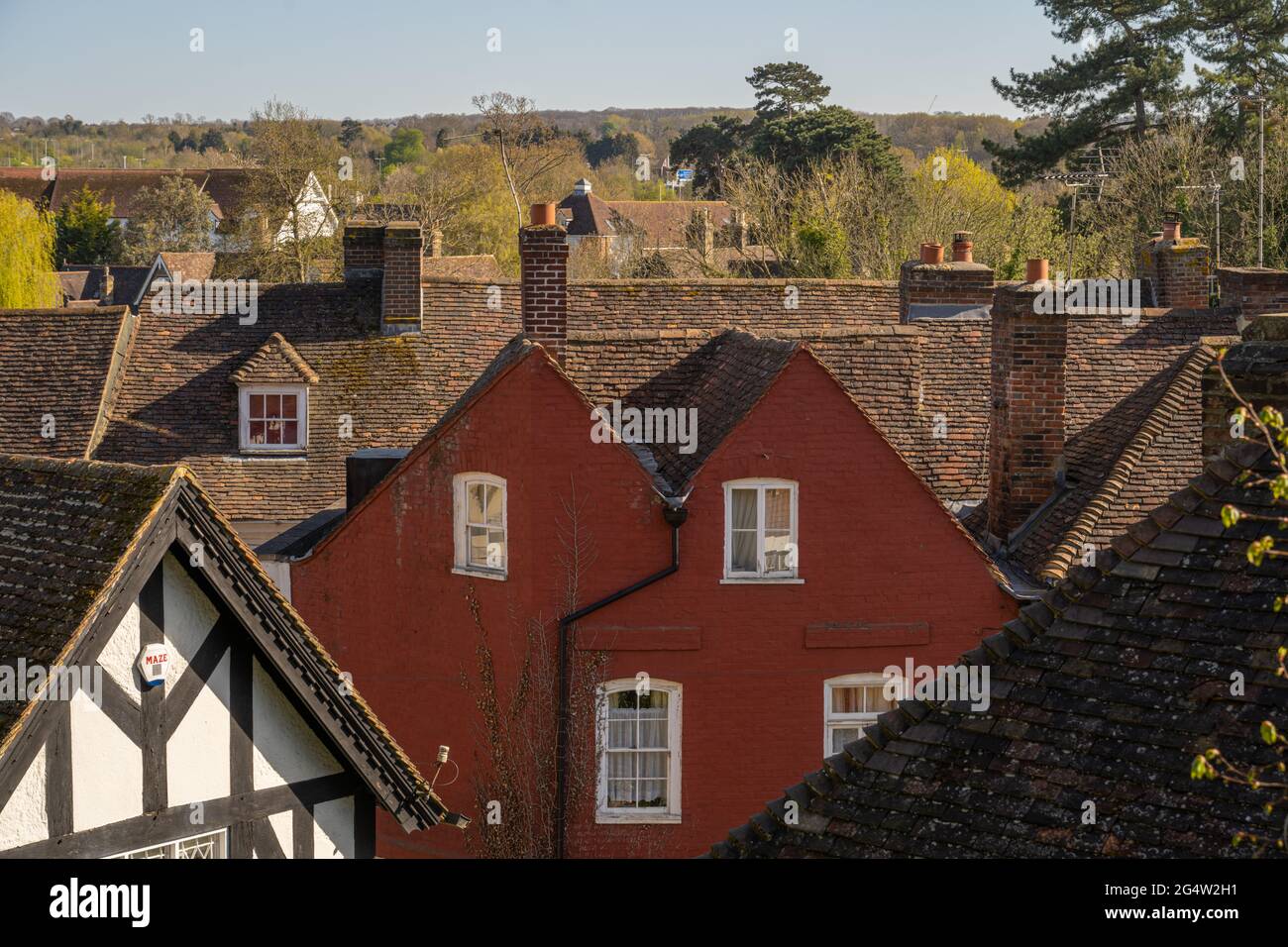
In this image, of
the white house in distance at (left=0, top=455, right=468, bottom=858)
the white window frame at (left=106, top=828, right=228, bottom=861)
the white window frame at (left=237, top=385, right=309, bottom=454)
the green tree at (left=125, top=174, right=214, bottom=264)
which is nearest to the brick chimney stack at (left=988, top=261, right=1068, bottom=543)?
the white house in distance at (left=0, top=455, right=468, bottom=858)

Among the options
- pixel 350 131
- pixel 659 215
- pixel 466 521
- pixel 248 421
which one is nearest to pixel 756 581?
pixel 466 521

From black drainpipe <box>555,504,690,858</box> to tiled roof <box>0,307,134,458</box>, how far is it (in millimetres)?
13328

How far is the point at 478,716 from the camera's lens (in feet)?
66.7

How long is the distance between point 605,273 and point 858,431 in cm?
4265

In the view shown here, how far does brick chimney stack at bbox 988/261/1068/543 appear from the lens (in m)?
20.6

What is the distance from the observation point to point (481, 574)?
67.4 feet

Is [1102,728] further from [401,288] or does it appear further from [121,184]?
[121,184]

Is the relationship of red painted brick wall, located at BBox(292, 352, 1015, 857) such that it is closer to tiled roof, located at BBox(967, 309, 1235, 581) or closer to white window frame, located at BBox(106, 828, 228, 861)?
tiled roof, located at BBox(967, 309, 1235, 581)

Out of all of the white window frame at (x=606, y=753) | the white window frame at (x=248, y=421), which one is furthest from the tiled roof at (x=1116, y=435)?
the white window frame at (x=248, y=421)

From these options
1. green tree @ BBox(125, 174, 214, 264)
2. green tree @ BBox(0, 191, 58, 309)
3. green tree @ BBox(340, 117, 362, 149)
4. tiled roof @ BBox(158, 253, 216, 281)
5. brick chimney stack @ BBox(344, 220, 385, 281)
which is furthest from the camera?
green tree @ BBox(340, 117, 362, 149)

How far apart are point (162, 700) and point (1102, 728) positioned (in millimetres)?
6376

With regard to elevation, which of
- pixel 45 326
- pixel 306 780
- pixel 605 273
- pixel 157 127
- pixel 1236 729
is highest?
pixel 157 127
